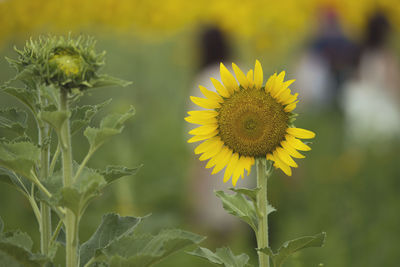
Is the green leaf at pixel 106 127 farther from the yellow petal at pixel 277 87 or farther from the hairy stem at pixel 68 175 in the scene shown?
the yellow petal at pixel 277 87

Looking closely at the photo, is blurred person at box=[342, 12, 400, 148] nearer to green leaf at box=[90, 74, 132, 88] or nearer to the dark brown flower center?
the dark brown flower center

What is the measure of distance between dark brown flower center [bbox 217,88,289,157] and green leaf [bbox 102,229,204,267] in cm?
14

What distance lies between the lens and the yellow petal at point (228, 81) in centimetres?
64

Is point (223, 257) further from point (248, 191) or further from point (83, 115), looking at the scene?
point (83, 115)

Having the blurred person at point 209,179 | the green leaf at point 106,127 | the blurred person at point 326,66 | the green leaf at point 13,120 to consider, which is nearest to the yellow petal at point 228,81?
the green leaf at point 106,127

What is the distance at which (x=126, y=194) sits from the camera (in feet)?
6.59

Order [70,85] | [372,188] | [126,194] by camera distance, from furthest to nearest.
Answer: [372,188], [126,194], [70,85]

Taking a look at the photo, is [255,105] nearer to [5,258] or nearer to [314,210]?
[5,258]

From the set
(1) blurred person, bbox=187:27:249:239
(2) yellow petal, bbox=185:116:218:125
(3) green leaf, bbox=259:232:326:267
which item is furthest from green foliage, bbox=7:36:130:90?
(1) blurred person, bbox=187:27:249:239

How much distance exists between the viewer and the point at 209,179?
2.35 m

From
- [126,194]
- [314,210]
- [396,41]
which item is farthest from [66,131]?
[396,41]

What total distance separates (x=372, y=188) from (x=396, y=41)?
2.27 meters

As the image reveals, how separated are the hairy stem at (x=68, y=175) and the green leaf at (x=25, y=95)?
0.14 feet

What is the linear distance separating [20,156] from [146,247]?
141mm
